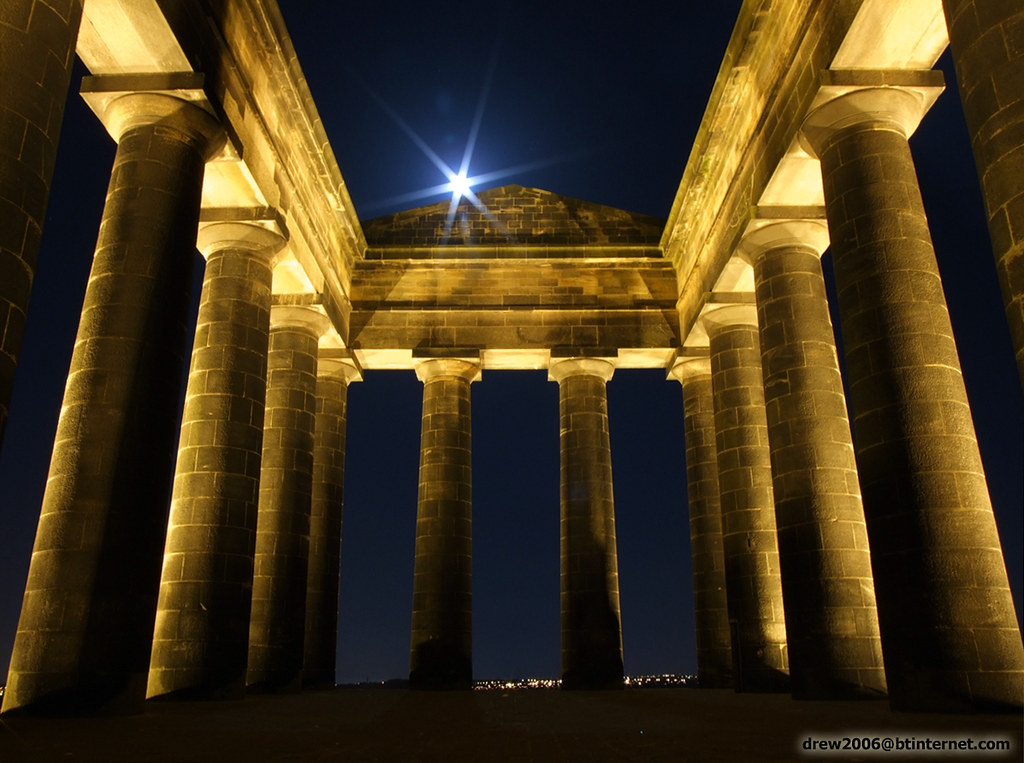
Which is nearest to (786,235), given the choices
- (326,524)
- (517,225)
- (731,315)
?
(731,315)

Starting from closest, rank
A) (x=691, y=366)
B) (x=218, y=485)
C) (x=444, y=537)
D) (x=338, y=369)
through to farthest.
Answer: (x=218, y=485) < (x=444, y=537) < (x=691, y=366) < (x=338, y=369)

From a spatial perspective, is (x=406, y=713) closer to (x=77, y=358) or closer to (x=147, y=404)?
(x=147, y=404)

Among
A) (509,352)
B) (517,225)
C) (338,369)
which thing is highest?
(517,225)

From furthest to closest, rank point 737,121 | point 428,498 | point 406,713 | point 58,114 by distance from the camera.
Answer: point 428,498 → point 737,121 → point 406,713 → point 58,114

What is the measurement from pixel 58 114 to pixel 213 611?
11.1 m

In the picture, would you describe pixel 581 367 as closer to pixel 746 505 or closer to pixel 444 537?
pixel 444 537

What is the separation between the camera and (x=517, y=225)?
3222 cm

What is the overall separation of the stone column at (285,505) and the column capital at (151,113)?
32.5 feet

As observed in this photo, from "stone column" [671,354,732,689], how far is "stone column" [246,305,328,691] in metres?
12.8

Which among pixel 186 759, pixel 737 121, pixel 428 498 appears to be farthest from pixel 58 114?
pixel 428 498

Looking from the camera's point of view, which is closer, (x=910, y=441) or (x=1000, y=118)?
(x=1000, y=118)

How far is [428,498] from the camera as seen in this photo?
29.6 meters

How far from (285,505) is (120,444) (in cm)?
1184

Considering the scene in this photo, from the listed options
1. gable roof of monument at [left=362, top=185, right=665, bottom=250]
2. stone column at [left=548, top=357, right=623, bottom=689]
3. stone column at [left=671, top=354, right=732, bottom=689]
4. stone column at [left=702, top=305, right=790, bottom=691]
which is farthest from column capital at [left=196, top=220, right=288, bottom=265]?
stone column at [left=671, top=354, right=732, bottom=689]
